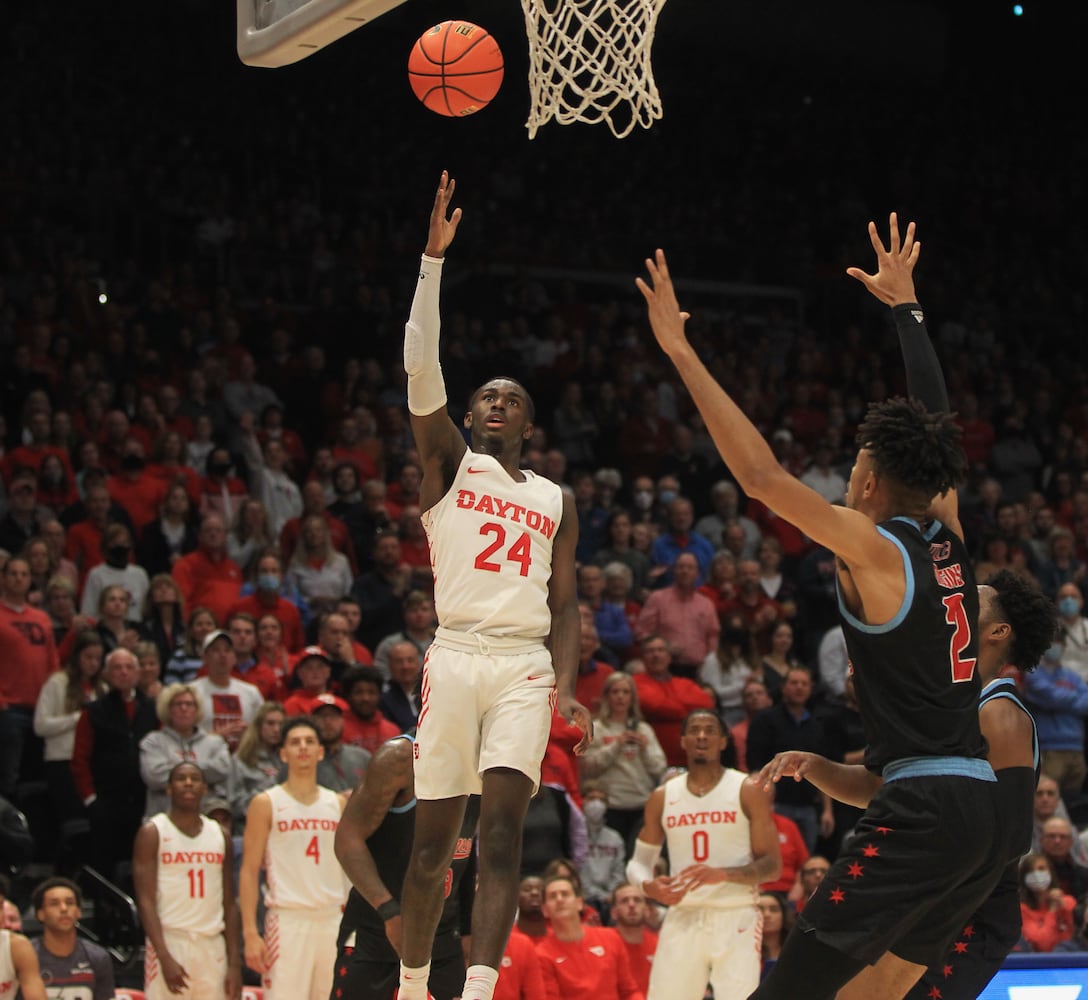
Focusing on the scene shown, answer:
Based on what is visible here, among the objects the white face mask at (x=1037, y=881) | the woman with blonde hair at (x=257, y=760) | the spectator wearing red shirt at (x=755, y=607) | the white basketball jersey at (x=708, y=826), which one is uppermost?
the spectator wearing red shirt at (x=755, y=607)

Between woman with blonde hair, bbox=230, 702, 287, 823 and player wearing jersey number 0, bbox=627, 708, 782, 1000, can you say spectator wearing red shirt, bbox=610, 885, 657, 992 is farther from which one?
woman with blonde hair, bbox=230, 702, 287, 823

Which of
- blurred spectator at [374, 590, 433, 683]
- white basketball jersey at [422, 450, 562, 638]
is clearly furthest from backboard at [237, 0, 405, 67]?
blurred spectator at [374, 590, 433, 683]

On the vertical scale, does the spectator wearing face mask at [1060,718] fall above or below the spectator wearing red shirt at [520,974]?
above

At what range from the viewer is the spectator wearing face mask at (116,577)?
433 inches

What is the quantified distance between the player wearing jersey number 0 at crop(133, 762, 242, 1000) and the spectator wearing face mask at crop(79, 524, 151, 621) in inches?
88.5

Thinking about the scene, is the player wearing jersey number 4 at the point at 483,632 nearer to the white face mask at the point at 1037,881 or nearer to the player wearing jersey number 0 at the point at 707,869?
the player wearing jersey number 0 at the point at 707,869

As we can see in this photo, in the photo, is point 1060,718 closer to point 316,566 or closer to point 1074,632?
point 1074,632

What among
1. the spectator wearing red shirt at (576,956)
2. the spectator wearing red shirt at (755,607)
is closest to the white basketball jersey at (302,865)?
the spectator wearing red shirt at (576,956)

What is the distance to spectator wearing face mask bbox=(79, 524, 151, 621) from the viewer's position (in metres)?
11.0

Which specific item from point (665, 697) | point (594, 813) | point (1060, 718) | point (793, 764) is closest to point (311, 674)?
point (594, 813)

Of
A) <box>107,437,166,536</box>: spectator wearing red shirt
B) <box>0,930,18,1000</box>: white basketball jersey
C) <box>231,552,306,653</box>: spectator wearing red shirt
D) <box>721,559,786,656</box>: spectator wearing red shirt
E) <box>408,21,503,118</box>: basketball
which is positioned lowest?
<box>0,930,18,1000</box>: white basketball jersey

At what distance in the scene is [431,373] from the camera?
226 inches

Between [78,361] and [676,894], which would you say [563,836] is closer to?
[676,894]

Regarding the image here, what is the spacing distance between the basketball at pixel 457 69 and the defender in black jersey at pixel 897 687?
2.22 m
